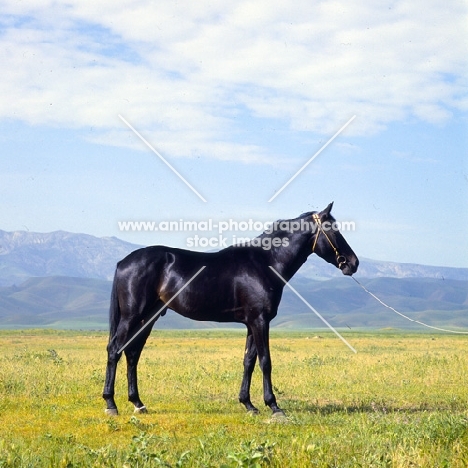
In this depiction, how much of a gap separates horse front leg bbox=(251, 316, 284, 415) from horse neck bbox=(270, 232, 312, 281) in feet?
3.24

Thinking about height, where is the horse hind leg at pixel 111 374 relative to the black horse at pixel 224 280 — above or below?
below

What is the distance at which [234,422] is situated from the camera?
11195 mm

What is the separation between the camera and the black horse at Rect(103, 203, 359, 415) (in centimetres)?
1228

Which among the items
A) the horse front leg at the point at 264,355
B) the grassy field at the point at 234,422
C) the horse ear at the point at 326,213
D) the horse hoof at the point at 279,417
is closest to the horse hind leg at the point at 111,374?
the grassy field at the point at 234,422

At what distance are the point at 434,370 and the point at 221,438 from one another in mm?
12270

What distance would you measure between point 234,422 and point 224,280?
2460 millimetres

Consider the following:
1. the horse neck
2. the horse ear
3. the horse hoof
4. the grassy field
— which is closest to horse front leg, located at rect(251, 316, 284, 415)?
the horse hoof

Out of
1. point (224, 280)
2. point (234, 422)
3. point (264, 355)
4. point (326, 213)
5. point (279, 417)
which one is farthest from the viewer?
point (326, 213)

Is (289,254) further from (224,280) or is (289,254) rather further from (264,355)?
(264,355)

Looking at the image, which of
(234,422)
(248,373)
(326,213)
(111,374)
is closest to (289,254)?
(326,213)

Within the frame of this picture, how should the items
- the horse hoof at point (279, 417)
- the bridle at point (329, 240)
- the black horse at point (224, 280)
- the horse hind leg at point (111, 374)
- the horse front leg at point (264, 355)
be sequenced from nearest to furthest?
the horse hoof at point (279, 417)
the horse front leg at point (264, 355)
the horse hind leg at point (111, 374)
the black horse at point (224, 280)
the bridle at point (329, 240)

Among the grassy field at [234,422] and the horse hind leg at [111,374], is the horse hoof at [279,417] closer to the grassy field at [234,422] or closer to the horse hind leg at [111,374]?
the grassy field at [234,422]

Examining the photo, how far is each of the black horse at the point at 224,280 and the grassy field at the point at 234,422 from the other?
112cm

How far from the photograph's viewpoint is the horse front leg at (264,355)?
1180 cm
